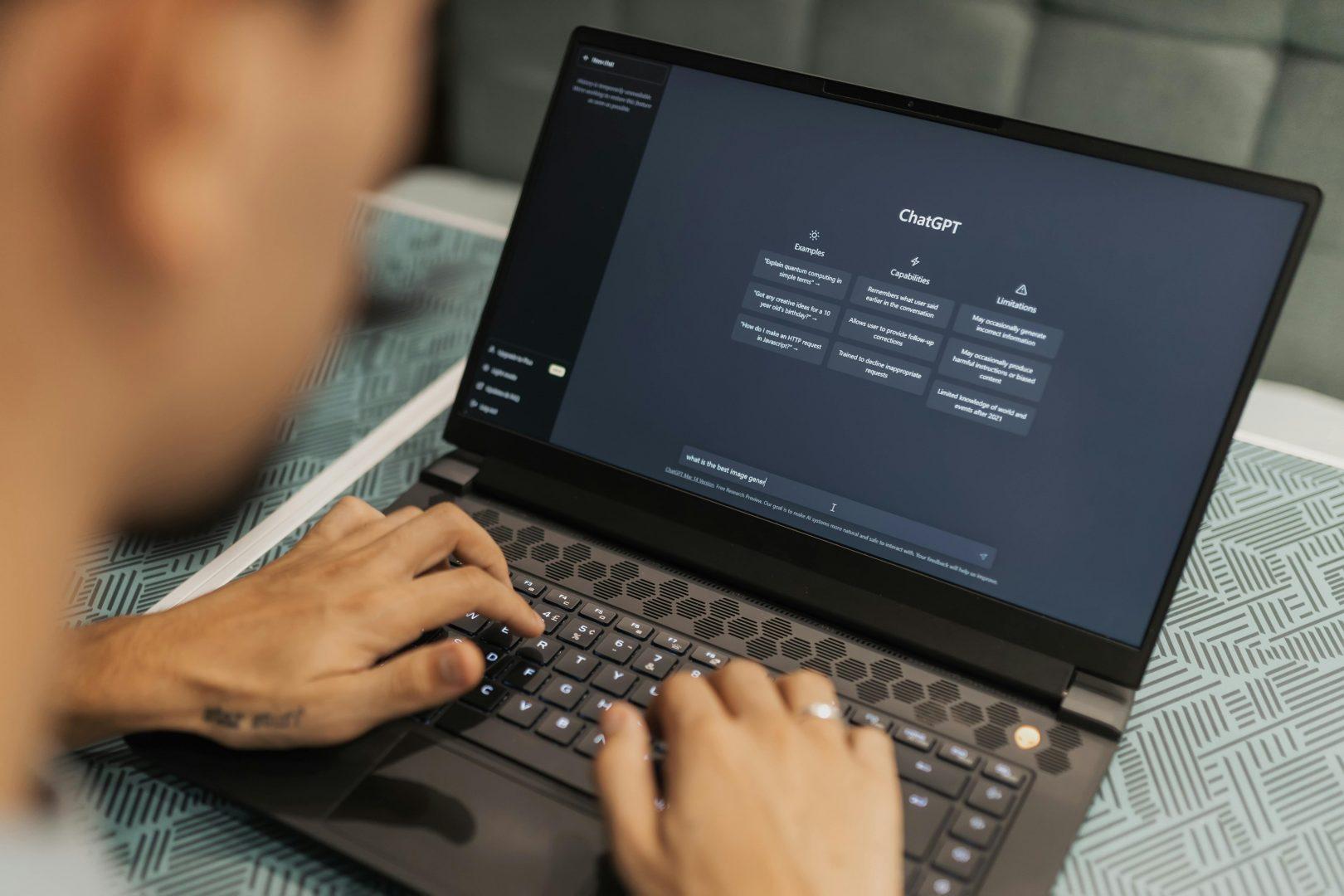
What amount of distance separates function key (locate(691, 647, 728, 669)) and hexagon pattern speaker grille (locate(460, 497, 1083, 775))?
1 centimetres

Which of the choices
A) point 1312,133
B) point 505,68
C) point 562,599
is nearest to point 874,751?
point 562,599

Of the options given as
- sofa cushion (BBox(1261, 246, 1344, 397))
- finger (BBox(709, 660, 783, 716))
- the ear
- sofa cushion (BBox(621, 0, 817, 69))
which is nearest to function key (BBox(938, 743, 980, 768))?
finger (BBox(709, 660, 783, 716))

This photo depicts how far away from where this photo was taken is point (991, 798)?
0.62 metres

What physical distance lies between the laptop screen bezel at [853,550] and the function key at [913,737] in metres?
0.07

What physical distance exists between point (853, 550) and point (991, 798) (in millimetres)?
191

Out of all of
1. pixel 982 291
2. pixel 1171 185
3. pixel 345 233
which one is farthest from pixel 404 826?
pixel 1171 185

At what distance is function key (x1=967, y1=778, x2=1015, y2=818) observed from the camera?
0.61 meters

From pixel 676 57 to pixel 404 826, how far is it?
571 millimetres

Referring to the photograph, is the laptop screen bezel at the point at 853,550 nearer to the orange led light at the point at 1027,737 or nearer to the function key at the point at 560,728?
the orange led light at the point at 1027,737

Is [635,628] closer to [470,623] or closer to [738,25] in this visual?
[470,623]

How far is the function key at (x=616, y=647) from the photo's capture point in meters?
0.70

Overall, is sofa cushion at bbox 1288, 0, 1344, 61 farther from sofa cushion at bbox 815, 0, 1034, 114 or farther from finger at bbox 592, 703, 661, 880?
finger at bbox 592, 703, 661, 880

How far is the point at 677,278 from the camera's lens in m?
0.80

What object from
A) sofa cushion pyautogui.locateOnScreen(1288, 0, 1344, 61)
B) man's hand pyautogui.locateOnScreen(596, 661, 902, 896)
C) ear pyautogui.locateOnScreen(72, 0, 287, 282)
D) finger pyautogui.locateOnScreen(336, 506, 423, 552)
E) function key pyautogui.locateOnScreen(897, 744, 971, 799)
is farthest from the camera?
sofa cushion pyautogui.locateOnScreen(1288, 0, 1344, 61)
